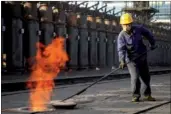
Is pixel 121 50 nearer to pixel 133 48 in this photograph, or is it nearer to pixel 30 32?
Answer: pixel 133 48

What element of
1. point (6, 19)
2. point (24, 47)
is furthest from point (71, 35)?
point (6, 19)

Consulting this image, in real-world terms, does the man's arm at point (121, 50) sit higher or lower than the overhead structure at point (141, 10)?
lower

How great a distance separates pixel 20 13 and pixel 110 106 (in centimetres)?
1731

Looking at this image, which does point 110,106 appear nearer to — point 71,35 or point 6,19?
point 6,19

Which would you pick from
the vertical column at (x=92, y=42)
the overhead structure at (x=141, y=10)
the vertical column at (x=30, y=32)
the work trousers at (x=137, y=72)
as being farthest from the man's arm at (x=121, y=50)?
the overhead structure at (x=141, y=10)

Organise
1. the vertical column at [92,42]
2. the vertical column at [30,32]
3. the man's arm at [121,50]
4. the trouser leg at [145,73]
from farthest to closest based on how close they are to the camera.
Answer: the vertical column at [92,42]
the vertical column at [30,32]
the trouser leg at [145,73]
the man's arm at [121,50]

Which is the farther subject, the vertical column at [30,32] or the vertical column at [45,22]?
the vertical column at [45,22]

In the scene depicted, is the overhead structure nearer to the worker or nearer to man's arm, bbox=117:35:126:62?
the worker

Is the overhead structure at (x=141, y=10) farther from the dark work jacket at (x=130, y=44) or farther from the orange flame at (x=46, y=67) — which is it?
the dark work jacket at (x=130, y=44)

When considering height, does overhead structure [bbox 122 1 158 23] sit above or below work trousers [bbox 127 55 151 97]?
above

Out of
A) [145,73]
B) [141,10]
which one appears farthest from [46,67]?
[141,10]

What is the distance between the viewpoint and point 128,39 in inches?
379

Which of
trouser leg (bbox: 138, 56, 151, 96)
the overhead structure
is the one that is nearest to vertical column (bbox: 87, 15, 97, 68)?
the overhead structure

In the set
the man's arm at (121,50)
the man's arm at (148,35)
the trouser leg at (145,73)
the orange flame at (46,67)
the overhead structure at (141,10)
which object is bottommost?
the orange flame at (46,67)
